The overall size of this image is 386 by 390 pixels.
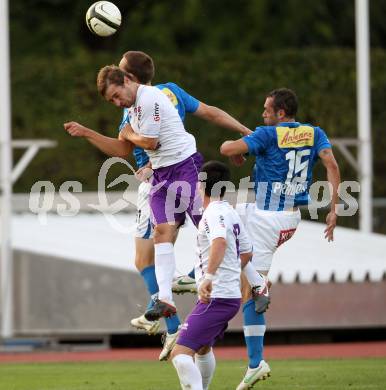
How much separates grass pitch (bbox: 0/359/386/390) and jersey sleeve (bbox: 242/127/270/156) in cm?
205

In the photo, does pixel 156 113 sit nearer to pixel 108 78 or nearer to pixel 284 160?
pixel 108 78

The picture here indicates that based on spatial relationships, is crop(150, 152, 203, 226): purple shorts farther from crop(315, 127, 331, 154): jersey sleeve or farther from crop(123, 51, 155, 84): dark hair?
crop(315, 127, 331, 154): jersey sleeve

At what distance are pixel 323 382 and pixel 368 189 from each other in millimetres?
7267

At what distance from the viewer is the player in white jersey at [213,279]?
8708mm

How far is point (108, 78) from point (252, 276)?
1.96 meters

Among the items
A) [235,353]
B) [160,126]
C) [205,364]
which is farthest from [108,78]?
[235,353]

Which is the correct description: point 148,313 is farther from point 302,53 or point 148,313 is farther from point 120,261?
point 302,53

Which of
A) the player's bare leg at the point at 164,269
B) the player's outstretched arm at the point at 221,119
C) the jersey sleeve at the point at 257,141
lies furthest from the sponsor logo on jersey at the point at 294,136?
the player's bare leg at the point at 164,269

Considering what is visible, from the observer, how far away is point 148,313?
400 inches

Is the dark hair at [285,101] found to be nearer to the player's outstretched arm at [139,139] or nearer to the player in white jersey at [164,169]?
the player in white jersey at [164,169]

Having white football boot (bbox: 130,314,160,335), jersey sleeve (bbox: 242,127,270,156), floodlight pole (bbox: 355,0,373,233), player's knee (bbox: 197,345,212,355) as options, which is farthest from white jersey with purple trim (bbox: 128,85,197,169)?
floodlight pole (bbox: 355,0,373,233)

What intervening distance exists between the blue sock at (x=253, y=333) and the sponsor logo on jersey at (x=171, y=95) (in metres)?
1.87

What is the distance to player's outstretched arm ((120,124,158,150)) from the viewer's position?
10055 millimetres

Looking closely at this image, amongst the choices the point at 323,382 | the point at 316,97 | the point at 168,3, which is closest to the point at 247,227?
the point at 323,382
